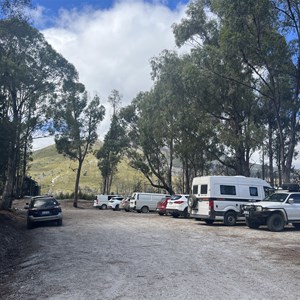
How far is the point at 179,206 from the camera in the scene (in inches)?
1069

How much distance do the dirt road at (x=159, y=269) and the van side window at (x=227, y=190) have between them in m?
6.59

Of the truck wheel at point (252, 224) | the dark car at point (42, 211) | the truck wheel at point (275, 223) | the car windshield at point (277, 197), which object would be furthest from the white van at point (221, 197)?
the dark car at point (42, 211)

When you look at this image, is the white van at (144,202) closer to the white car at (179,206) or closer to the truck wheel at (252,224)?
the white car at (179,206)

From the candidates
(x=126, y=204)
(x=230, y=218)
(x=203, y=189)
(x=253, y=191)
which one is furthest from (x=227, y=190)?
(x=126, y=204)

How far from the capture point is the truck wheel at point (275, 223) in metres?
17.9

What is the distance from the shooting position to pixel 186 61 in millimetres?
32438

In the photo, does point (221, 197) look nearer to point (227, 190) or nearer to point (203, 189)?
point (227, 190)

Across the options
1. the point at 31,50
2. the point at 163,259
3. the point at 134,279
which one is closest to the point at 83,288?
the point at 134,279

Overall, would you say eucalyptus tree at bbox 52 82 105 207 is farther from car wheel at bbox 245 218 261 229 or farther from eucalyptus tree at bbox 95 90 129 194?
car wheel at bbox 245 218 261 229

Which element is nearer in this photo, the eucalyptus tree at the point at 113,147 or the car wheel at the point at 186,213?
the car wheel at the point at 186,213

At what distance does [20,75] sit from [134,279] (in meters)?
19.2

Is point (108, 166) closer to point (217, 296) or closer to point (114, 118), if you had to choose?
point (114, 118)

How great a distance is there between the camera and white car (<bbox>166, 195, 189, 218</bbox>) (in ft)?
89.2

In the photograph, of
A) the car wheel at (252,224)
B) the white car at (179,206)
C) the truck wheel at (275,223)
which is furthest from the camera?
the white car at (179,206)
